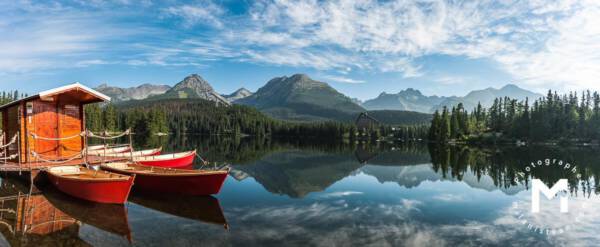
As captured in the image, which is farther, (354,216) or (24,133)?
(24,133)

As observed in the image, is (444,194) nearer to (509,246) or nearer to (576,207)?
(576,207)

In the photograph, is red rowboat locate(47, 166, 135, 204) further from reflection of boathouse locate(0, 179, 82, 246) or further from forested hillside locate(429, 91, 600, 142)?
forested hillside locate(429, 91, 600, 142)

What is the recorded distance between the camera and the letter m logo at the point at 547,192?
1850 cm

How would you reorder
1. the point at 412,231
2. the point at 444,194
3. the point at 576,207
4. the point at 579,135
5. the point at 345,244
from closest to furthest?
1. the point at 345,244
2. the point at 412,231
3. the point at 576,207
4. the point at 444,194
5. the point at 579,135

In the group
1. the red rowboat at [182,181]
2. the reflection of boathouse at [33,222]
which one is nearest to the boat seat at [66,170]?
the reflection of boathouse at [33,222]

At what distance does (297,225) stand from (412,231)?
457 centimetres

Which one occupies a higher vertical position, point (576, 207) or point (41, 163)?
point (41, 163)

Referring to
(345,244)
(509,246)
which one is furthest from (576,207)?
(345,244)

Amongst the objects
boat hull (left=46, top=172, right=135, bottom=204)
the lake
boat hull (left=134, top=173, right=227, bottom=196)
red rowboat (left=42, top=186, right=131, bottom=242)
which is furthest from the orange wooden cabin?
boat hull (left=134, top=173, right=227, bottom=196)

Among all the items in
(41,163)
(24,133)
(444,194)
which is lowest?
(444,194)

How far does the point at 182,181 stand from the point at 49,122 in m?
10.7

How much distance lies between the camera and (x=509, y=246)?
12.3 metres

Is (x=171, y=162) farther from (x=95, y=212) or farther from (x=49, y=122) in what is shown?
(x=95, y=212)

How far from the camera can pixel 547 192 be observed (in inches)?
882
